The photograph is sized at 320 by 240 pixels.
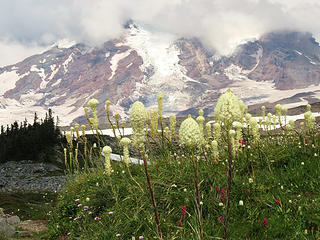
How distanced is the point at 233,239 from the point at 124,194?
3.07 m

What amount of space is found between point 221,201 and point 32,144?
165ft

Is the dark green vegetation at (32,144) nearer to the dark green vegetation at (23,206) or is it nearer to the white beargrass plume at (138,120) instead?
the dark green vegetation at (23,206)

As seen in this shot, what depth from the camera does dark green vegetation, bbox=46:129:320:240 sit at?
4316mm

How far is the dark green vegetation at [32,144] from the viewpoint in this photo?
47.9m

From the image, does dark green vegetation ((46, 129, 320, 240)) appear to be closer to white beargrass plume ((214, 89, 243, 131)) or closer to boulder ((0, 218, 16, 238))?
white beargrass plume ((214, 89, 243, 131))

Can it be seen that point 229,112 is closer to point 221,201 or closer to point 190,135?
point 190,135

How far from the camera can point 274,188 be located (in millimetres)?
5344

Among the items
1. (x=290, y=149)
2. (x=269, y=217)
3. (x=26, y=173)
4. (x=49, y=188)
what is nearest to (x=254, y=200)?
(x=269, y=217)

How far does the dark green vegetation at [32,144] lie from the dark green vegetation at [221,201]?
150 feet

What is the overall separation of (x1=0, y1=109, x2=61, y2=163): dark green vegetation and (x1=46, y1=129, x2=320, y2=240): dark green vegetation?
1802 inches

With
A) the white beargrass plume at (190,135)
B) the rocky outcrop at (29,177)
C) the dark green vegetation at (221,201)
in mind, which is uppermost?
the white beargrass plume at (190,135)

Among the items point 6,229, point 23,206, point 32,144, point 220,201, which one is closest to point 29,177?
point 32,144

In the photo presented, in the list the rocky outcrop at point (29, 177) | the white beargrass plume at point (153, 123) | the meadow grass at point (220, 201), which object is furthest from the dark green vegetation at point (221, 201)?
the rocky outcrop at point (29, 177)

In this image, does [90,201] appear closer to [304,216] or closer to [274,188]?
[274,188]
